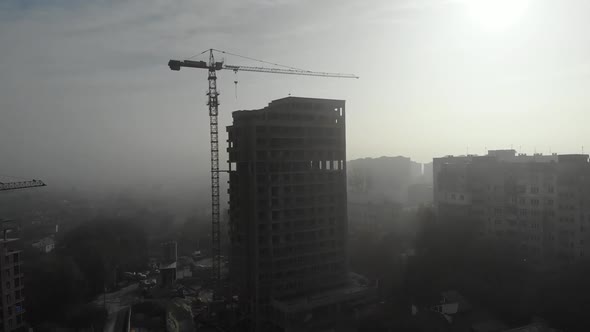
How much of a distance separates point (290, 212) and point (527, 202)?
1264 centimetres

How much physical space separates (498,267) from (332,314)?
842cm

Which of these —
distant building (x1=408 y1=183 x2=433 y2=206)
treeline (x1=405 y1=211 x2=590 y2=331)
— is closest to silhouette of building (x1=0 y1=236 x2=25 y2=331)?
treeline (x1=405 y1=211 x2=590 y2=331)

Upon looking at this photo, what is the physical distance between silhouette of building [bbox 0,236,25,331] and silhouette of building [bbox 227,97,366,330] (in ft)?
27.1

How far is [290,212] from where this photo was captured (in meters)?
17.5

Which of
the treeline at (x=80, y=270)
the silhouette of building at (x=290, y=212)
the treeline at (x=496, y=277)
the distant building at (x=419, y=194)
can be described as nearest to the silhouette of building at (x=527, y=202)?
the treeline at (x=496, y=277)

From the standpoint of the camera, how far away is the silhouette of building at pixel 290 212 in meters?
16.8

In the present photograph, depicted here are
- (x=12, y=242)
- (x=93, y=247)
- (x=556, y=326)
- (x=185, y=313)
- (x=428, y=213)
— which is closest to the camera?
(x=556, y=326)

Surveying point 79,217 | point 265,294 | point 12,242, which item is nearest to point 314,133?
point 265,294

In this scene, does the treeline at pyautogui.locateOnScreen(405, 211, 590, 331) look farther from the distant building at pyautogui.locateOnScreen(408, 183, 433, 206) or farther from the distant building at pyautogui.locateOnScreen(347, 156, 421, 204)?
the distant building at pyautogui.locateOnScreen(347, 156, 421, 204)

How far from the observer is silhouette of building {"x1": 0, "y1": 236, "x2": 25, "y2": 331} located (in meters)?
15.8

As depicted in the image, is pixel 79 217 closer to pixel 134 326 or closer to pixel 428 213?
pixel 134 326

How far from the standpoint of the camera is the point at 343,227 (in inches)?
750

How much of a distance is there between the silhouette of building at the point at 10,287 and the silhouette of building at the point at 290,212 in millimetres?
8256

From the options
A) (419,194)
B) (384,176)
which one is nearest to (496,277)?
(419,194)
